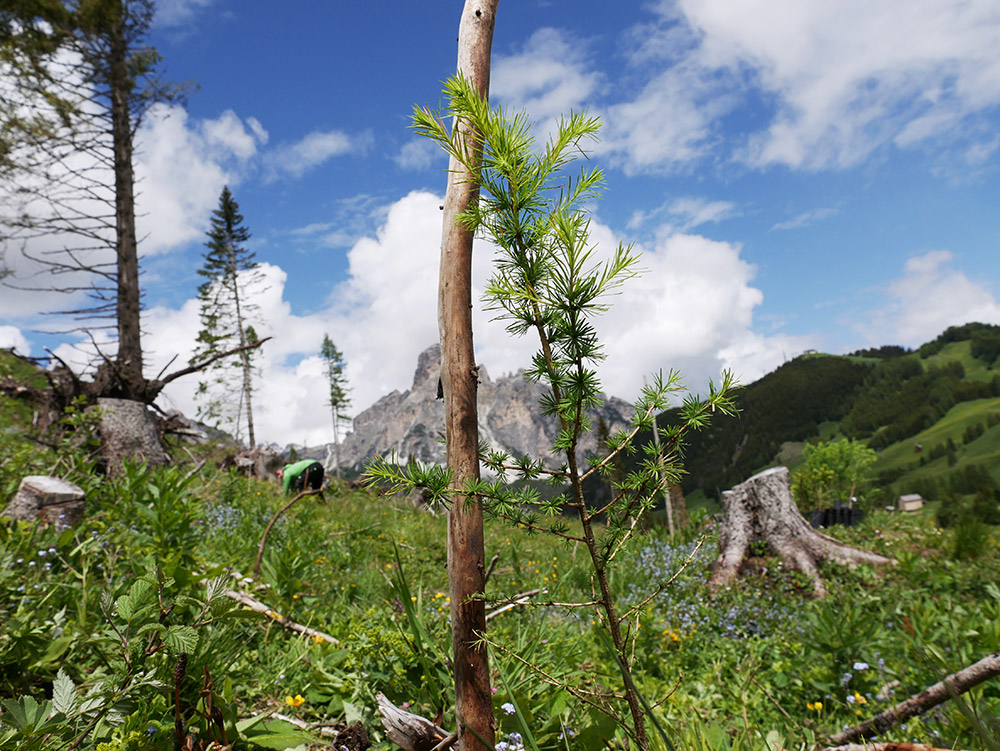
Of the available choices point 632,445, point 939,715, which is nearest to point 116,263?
point 632,445

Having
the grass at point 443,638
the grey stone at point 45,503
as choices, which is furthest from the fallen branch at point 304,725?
the grey stone at point 45,503

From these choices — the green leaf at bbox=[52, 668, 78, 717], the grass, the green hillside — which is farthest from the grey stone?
the green hillside

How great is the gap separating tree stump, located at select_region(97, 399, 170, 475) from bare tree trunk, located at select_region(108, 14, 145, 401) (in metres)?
3.38

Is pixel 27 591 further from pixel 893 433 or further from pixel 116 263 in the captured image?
pixel 893 433

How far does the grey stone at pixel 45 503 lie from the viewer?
4.40m

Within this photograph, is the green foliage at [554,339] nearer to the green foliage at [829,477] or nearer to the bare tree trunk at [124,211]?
the bare tree trunk at [124,211]

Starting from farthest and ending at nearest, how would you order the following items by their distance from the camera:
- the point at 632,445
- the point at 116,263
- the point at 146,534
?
the point at 116,263 → the point at 146,534 → the point at 632,445

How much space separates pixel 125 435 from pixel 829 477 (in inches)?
985

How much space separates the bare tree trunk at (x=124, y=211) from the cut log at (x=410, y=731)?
11375 mm

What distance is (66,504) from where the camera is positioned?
4480 mm

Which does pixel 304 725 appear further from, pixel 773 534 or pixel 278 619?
pixel 773 534

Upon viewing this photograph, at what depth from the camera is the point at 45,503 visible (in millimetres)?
4445

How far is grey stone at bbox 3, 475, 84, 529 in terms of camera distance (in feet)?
14.4

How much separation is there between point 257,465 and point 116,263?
7.51 meters
